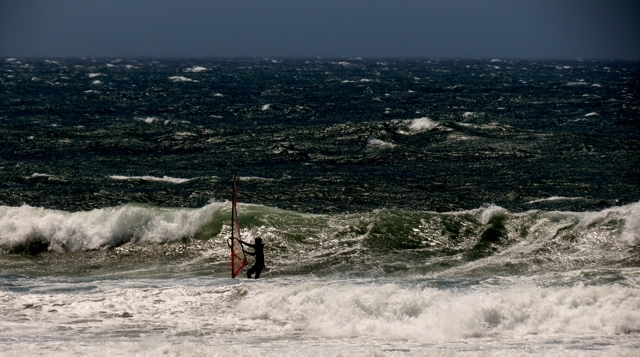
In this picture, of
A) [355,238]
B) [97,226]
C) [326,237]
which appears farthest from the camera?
[97,226]

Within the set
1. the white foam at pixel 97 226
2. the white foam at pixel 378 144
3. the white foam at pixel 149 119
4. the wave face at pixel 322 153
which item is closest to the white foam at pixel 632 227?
the wave face at pixel 322 153

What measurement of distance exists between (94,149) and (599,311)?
1004 inches

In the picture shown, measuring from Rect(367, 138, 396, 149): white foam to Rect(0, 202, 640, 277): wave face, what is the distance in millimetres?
12339

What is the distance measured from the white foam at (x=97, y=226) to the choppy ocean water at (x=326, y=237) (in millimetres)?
56

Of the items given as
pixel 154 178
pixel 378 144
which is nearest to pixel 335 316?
pixel 154 178

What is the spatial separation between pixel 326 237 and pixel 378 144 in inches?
580

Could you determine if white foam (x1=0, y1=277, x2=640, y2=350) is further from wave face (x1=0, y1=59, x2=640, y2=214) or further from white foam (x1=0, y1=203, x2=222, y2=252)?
wave face (x1=0, y1=59, x2=640, y2=214)

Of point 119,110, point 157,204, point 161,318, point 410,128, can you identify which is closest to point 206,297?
point 161,318

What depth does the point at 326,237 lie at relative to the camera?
66.3ft

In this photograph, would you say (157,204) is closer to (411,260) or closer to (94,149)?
(411,260)

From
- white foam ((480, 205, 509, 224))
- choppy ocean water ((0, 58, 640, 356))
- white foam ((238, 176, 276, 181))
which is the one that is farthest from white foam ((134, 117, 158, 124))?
white foam ((480, 205, 509, 224))

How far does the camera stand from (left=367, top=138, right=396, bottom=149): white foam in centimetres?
3394

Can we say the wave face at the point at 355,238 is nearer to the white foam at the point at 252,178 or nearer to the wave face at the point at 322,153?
the wave face at the point at 322,153

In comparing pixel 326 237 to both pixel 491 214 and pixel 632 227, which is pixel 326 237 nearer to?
pixel 491 214
